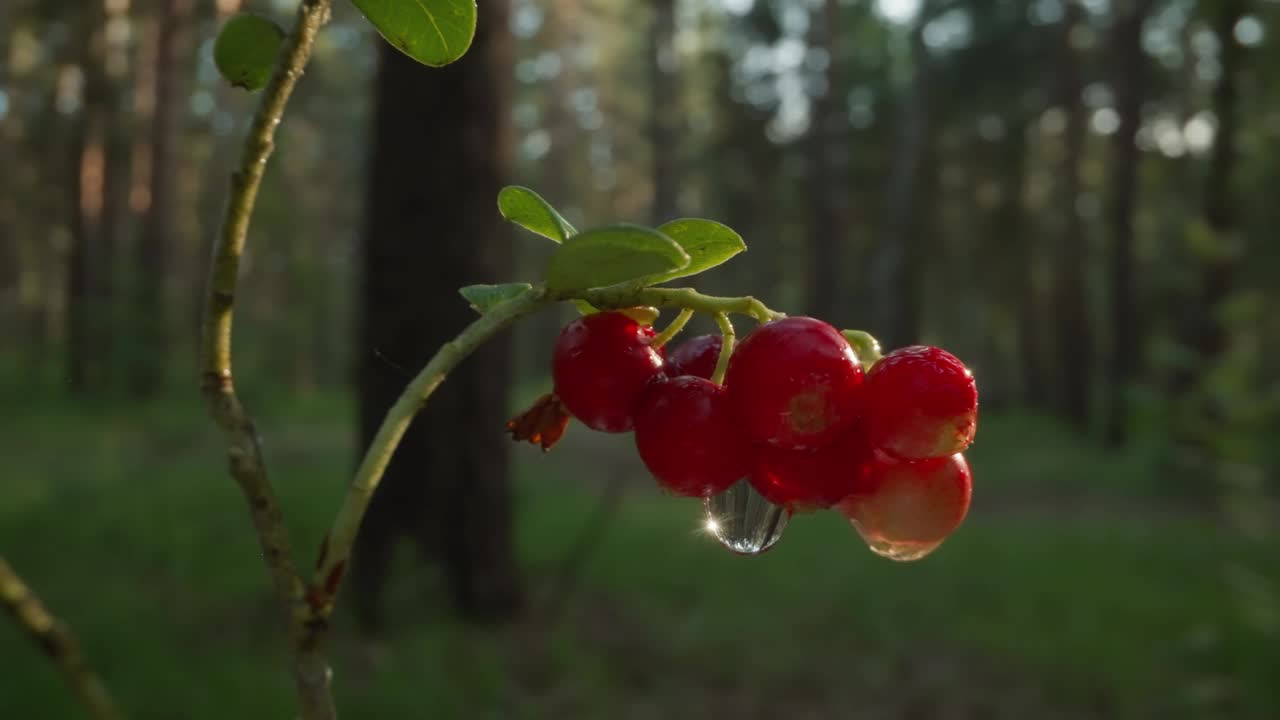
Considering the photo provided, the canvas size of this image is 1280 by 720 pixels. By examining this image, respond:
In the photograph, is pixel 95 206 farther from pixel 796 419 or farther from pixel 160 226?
pixel 796 419

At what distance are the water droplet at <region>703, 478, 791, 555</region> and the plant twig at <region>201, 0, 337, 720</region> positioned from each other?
1.05 ft

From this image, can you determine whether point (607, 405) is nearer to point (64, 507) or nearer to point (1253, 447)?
point (1253, 447)

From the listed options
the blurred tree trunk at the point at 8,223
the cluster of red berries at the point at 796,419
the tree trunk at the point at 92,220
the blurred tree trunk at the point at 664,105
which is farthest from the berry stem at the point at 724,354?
the blurred tree trunk at the point at 664,105

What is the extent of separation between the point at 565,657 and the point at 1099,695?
2551mm

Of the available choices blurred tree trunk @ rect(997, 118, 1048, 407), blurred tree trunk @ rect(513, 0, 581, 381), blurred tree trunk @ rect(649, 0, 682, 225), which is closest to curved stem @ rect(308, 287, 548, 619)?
blurred tree trunk @ rect(649, 0, 682, 225)

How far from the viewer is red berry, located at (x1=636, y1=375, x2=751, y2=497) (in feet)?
2.27

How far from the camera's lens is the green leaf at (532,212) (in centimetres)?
68

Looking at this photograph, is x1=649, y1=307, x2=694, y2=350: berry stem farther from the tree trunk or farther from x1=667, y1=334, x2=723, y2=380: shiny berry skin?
the tree trunk

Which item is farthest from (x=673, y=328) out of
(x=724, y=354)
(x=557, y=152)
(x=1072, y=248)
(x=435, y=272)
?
(x=557, y=152)

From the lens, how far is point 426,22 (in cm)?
66

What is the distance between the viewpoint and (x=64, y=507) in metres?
7.01

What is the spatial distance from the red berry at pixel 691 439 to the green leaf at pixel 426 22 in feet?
0.88

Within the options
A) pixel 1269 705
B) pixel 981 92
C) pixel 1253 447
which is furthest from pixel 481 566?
pixel 981 92

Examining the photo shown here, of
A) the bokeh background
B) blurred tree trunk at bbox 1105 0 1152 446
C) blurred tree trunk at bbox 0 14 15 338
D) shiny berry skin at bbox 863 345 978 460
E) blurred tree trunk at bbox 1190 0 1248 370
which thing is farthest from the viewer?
blurred tree trunk at bbox 0 14 15 338
